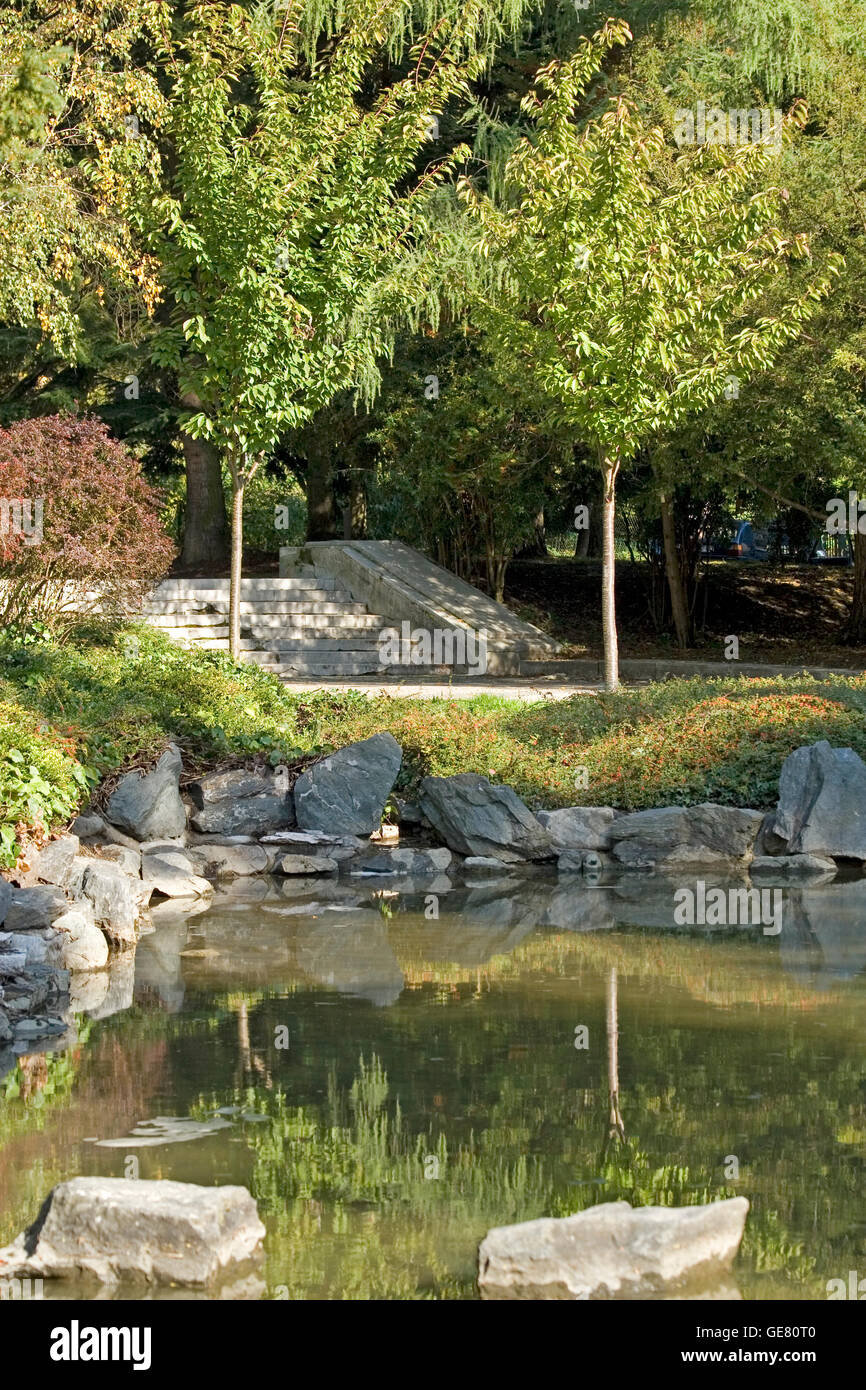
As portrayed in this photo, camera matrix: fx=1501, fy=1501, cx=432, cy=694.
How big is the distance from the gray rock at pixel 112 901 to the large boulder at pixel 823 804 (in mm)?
5209

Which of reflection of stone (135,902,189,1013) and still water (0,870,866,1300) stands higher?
still water (0,870,866,1300)

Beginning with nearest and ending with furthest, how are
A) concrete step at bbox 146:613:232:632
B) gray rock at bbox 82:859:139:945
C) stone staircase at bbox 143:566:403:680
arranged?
gray rock at bbox 82:859:139:945 → concrete step at bbox 146:613:232:632 → stone staircase at bbox 143:566:403:680

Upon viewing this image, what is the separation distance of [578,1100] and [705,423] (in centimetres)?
1417

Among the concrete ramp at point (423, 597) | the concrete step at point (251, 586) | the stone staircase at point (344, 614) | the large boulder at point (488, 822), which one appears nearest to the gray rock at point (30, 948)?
the large boulder at point (488, 822)

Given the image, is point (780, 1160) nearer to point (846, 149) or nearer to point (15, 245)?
point (15, 245)

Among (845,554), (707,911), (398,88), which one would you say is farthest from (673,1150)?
(845,554)

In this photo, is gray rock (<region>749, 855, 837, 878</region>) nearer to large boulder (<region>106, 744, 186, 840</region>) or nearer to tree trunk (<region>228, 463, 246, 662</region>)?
large boulder (<region>106, 744, 186, 840</region>)

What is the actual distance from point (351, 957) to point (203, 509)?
56.2 feet

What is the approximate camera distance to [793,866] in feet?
38.1

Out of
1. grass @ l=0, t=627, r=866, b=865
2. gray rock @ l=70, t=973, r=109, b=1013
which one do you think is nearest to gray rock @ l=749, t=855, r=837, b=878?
grass @ l=0, t=627, r=866, b=865

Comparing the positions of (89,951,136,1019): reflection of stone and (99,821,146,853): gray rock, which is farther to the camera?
(99,821,146,853): gray rock

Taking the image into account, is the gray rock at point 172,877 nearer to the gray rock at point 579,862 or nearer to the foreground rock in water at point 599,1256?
the gray rock at point 579,862

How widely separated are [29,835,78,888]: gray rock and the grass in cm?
144

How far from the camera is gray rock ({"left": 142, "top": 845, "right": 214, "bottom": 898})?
10703 millimetres
